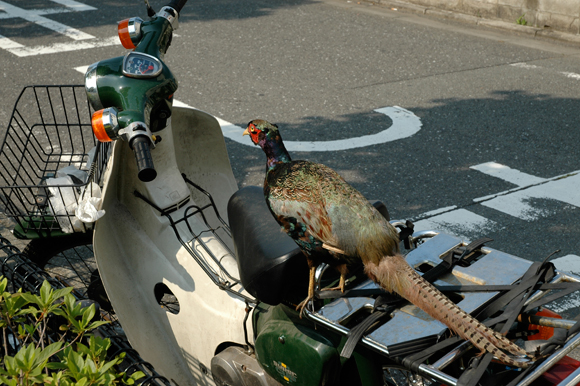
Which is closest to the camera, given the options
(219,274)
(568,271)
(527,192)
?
(219,274)

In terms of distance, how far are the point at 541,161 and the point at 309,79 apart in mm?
3272

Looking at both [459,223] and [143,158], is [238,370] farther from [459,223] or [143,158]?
[459,223]

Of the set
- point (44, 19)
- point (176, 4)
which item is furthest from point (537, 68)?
point (44, 19)

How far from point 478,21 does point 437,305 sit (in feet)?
33.2

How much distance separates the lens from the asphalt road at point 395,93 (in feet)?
15.7

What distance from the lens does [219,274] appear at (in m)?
2.59

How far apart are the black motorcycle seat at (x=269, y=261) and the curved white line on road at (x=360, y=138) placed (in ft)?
10.8

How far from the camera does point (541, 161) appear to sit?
5445mm

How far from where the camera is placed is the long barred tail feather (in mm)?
1539

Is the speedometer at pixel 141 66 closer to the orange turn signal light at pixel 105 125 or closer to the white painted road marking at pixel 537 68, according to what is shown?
the orange turn signal light at pixel 105 125

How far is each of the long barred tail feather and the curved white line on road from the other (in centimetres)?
382

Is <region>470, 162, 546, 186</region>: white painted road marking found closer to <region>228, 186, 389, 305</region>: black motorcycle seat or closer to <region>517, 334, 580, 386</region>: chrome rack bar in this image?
<region>228, 186, 389, 305</region>: black motorcycle seat

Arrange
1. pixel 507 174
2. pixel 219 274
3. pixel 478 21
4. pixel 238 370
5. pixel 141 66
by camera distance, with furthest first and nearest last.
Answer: pixel 478 21, pixel 507 174, pixel 219 274, pixel 238 370, pixel 141 66

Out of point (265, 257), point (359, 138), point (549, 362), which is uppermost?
point (549, 362)
